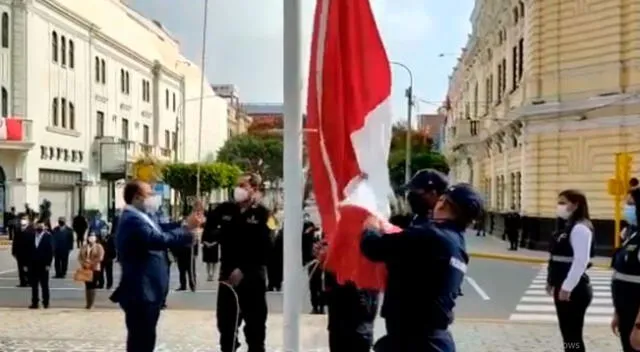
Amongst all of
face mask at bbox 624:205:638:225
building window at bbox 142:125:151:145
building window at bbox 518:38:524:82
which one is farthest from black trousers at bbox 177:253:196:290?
building window at bbox 142:125:151:145

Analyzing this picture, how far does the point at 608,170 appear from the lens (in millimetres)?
34156

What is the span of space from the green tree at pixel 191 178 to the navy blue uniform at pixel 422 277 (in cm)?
5010

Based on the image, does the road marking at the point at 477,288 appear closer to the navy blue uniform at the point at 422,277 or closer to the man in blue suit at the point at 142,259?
the man in blue suit at the point at 142,259

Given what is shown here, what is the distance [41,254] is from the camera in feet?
54.9

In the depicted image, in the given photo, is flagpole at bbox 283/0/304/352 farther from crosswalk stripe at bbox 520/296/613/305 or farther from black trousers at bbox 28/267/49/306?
crosswalk stripe at bbox 520/296/613/305

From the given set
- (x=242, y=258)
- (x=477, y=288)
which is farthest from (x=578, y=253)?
(x=477, y=288)

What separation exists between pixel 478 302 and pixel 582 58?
1916 cm

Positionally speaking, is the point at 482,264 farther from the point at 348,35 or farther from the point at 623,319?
the point at 348,35

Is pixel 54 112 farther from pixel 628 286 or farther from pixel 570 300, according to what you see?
pixel 628 286

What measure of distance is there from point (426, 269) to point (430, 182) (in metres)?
0.77

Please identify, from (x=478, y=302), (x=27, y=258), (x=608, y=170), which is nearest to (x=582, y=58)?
(x=608, y=170)

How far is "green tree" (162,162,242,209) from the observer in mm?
59938

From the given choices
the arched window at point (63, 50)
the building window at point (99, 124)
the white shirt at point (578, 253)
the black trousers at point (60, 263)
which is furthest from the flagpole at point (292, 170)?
the building window at point (99, 124)

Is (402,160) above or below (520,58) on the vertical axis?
below
